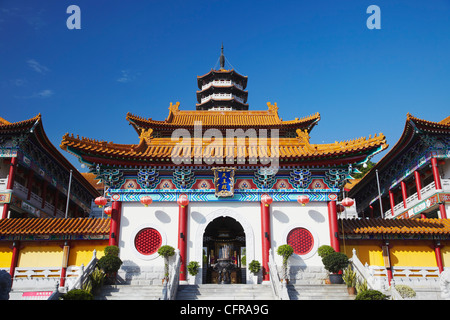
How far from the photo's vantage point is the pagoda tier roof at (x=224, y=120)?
23.1 meters

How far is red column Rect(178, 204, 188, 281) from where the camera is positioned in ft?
50.6

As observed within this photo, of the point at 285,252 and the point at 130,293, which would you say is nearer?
the point at 130,293

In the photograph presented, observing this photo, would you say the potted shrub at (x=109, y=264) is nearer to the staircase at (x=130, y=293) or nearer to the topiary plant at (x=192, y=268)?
the staircase at (x=130, y=293)

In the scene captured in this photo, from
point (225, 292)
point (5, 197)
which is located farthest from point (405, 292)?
point (5, 197)

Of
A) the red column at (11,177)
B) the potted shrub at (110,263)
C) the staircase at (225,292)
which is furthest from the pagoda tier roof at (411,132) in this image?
the red column at (11,177)

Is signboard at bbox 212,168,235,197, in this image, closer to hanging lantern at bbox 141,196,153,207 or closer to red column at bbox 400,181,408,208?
hanging lantern at bbox 141,196,153,207

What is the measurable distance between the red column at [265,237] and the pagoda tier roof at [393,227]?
319cm

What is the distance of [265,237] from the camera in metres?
15.8

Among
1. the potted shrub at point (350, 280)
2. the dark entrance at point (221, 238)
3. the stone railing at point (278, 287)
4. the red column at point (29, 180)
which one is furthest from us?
the red column at point (29, 180)

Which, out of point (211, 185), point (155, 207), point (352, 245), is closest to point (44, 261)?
point (155, 207)

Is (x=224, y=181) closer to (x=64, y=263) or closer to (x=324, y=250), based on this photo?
(x=324, y=250)

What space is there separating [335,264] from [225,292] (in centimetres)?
418

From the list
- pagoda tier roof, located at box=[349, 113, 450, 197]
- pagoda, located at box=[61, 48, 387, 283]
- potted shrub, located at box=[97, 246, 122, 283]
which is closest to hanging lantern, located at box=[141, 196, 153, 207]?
pagoda, located at box=[61, 48, 387, 283]

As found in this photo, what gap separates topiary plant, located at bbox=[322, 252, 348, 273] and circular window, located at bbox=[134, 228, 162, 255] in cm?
672
